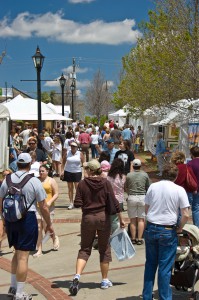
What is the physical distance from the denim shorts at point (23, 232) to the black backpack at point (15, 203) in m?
0.08

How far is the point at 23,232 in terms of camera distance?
5332mm

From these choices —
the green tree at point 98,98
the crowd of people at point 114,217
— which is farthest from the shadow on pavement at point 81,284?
the green tree at point 98,98

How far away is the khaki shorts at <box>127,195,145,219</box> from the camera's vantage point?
26.2 feet

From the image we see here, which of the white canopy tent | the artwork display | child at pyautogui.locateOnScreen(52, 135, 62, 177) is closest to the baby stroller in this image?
the artwork display

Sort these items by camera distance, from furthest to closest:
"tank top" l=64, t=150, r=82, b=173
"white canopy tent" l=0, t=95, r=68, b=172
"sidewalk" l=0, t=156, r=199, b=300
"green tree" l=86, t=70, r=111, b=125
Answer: "green tree" l=86, t=70, r=111, b=125, "white canopy tent" l=0, t=95, r=68, b=172, "tank top" l=64, t=150, r=82, b=173, "sidewalk" l=0, t=156, r=199, b=300

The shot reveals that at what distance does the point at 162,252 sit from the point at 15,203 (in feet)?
5.54

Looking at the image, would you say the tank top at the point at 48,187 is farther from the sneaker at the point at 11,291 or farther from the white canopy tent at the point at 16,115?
the white canopy tent at the point at 16,115

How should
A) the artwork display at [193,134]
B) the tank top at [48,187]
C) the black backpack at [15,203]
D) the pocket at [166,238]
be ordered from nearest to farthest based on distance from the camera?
the pocket at [166,238], the black backpack at [15,203], the tank top at [48,187], the artwork display at [193,134]

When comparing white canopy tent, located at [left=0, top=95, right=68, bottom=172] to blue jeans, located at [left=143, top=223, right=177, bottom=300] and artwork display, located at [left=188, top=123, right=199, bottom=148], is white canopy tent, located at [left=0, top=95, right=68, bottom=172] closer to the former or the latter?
artwork display, located at [left=188, top=123, right=199, bottom=148]

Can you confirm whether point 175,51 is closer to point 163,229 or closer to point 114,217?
point 114,217

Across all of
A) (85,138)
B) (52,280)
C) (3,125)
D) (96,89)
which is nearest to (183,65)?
(85,138)

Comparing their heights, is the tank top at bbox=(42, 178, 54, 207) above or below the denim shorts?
above

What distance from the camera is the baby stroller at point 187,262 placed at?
5.33 m

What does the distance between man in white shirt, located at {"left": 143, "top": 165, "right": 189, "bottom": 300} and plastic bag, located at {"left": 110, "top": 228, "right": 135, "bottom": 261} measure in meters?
1.20
